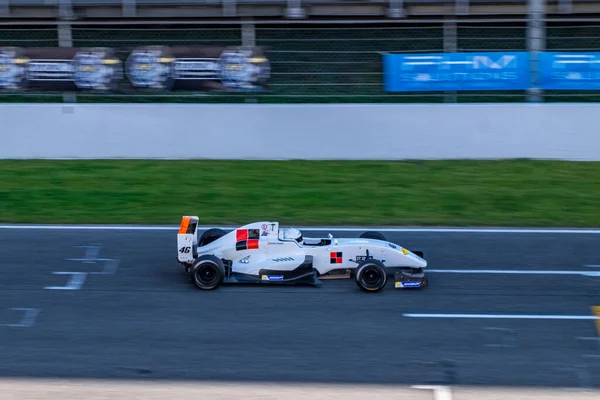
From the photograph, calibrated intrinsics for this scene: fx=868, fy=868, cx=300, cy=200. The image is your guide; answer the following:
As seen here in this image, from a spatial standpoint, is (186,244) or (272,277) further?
(186,244)

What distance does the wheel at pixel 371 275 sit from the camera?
9344 mm

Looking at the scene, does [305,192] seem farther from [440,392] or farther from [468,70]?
[440,392]

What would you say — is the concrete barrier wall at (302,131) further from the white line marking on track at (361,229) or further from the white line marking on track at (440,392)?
the white line marking on track at (440,392)

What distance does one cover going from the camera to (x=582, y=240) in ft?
37.8

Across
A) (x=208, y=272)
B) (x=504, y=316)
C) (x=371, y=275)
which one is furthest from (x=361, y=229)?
→ (x=504, y=316)

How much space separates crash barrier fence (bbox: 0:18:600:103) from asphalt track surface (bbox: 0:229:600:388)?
223 inches

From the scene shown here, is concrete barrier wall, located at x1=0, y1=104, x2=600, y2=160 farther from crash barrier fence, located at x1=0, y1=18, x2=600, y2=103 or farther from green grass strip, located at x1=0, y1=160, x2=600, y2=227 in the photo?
crash barrier fence, located at x1=0, y1=18, x2=600, y2=103

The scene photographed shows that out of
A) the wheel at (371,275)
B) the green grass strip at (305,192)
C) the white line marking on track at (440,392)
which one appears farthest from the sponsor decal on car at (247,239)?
the white line marking on track at (440,392)

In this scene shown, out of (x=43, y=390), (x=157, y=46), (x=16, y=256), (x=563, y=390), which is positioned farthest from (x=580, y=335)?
(x=157, y=46)

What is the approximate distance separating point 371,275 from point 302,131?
6587 mm

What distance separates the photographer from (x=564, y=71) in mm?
15867

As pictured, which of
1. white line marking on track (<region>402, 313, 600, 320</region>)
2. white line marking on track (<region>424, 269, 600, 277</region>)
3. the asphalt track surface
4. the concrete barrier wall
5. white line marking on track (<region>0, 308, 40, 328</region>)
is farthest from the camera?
the concrete barrier wall

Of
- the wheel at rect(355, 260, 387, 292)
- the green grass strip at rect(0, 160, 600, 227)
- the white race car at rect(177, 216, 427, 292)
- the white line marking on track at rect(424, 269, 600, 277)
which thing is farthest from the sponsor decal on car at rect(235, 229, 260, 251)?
the green grass strip at rect(0, 160, 600, 227)

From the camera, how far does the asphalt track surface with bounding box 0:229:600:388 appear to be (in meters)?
7.61
